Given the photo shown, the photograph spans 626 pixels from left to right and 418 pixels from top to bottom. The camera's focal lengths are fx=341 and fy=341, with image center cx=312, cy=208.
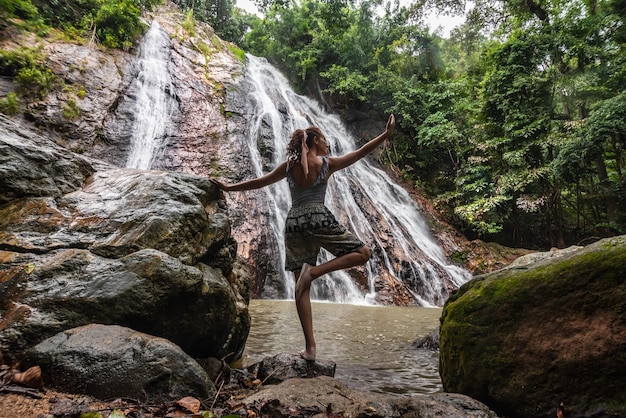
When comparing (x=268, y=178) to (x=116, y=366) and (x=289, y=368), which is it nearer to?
(x=289, y=368)

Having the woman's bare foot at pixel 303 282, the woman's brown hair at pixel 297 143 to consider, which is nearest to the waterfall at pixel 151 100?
the woman's brown hair at pixel 297 143

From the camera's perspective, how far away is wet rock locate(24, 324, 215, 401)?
1550 millimetres

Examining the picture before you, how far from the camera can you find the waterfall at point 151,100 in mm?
10891

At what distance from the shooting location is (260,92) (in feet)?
51.2

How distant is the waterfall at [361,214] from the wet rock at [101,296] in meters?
7.04

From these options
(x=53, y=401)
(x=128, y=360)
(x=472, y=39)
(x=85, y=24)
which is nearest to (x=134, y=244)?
(x=128, y=360)

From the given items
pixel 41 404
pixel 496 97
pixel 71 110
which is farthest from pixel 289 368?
pixel 496 97

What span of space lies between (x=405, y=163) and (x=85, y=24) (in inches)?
603

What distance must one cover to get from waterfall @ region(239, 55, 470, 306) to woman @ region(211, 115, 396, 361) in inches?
261

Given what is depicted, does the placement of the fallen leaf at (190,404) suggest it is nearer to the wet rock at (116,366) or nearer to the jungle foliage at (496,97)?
the wet rock at (116,366)

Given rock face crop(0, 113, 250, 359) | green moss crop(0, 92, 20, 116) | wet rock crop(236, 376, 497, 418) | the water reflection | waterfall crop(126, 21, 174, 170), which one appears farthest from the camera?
waterfall crop(126, 21, 174, 170)

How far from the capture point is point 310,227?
277 cm

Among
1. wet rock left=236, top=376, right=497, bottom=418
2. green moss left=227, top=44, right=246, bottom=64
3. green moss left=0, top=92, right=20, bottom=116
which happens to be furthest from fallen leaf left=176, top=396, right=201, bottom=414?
green moss left=227, top=44, right=246, bottom=64

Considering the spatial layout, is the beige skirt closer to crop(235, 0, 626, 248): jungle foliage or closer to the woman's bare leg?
the woman's bare leg
